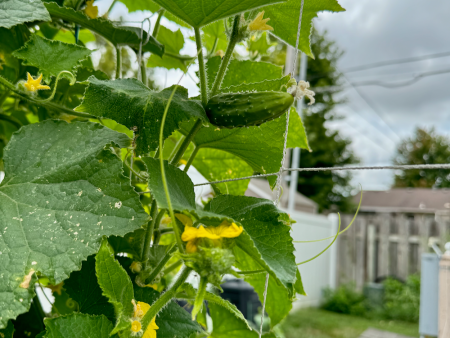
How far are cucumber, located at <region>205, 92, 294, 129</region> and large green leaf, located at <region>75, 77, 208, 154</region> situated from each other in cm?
2

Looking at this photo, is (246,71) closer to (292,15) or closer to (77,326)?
(292,15)

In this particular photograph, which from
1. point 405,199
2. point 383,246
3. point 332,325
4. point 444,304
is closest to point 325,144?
point 405,199

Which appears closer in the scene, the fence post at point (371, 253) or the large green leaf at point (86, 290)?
the large green leaf at point (86, 290)

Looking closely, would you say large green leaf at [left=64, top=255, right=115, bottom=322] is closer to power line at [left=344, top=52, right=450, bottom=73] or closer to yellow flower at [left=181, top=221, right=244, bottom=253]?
yellow flower at [left=181, top=221, right=244, bottom=253]

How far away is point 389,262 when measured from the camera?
543cm

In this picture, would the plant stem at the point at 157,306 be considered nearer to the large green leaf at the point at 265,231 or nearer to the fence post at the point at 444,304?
the large green leaf at the point at 265,231

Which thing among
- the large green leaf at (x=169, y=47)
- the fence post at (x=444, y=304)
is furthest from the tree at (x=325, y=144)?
the large green leaf at (x=169, y=47)

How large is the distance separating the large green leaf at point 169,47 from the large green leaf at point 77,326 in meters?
0.40

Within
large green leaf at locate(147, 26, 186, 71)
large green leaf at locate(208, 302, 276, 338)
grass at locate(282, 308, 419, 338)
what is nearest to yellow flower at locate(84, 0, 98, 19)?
large green leaf at locate(147, 26, 186, 71)

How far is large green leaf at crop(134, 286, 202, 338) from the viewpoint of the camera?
36cm

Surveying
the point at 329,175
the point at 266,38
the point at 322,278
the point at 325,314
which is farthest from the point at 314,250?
the point at 329,175

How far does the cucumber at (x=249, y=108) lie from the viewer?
303mm

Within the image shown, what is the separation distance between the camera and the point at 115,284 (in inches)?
11.7

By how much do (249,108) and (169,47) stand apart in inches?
13.2
